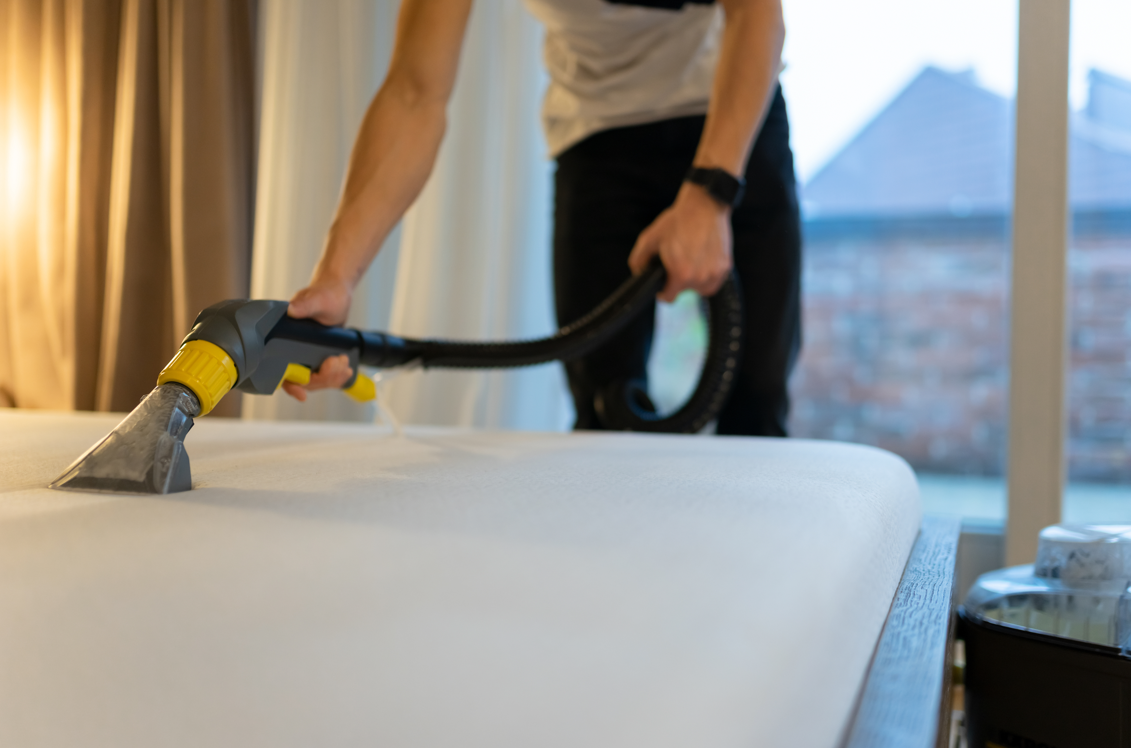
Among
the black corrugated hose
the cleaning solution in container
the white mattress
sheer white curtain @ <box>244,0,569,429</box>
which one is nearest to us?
the white mattress

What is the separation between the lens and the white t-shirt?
4.14ft

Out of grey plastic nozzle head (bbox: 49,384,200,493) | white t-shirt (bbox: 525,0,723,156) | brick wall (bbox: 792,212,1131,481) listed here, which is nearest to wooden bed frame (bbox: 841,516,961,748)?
grey plastic nozzle head (bbox: 49,384,200,493)

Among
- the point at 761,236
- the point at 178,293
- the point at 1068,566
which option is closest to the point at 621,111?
the point at 761,236

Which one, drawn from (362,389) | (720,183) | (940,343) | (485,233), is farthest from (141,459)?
(940,343)

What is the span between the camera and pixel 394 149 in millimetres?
1053

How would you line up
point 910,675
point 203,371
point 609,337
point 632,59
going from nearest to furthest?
point 910,675
point 203,371
point 609,337
point 632,59

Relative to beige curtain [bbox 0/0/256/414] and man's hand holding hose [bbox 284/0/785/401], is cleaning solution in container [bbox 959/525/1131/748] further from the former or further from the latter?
beige curtain [bbox 0/0/256/414]

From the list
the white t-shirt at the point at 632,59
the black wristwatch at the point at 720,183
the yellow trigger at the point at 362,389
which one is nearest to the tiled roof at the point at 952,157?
the white t-shirt at the point at 632,59

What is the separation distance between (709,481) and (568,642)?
0.26 meters

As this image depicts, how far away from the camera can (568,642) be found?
0.25 m

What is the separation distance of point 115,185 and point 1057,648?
8.46 feet

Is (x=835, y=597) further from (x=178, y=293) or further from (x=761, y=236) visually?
(x=178, y=293)

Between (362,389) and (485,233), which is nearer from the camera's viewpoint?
(362,389)

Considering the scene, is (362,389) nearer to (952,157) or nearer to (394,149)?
(394,149)
